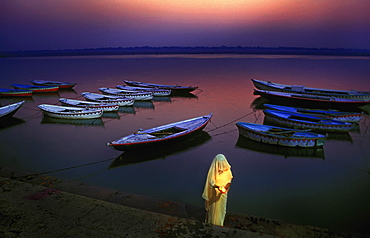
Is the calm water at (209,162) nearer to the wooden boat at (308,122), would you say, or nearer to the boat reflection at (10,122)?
the boat reflection at (10,122)

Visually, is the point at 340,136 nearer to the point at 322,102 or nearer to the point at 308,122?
the point at 308,122

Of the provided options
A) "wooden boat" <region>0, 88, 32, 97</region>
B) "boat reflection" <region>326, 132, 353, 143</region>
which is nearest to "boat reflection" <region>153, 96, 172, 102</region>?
"wooden boat" <region>0, 88, 32, 97</region>

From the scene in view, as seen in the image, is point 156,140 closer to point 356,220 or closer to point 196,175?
point 196,175

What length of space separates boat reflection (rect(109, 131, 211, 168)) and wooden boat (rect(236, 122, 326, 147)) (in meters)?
2.08

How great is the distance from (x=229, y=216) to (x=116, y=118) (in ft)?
40.7

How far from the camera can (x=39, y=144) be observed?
40.7 ft

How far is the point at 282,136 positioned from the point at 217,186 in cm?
812

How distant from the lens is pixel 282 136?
11.4 meters

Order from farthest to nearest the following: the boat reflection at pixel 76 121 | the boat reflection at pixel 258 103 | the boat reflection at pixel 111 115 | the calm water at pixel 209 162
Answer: the boat reflection at pixel 258 103
the boat reflection at pixel 111 115
the boat reflection at pixel 76 121
the calm water at pixel 209 162

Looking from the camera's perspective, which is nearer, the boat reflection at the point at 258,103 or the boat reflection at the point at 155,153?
the boat reflection at the point at 155,153

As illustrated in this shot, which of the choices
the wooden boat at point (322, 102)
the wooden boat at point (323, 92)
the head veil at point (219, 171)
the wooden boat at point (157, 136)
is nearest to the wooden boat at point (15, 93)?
the wooden boat at point (157, 136)

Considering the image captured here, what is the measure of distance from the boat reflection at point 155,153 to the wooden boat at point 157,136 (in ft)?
1.60

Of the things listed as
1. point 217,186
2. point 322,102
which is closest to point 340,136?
point 322,102

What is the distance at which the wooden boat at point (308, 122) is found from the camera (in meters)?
13.4
